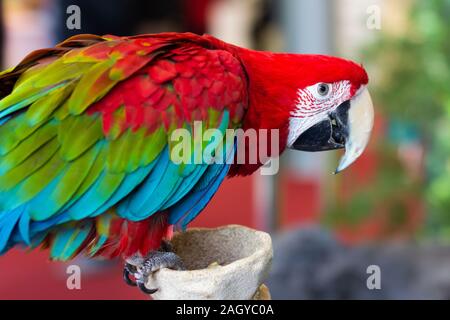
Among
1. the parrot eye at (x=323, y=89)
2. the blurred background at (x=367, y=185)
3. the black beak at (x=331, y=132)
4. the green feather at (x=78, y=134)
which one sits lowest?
the blurred background at (x=367, y=185)

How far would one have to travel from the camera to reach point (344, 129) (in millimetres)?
596

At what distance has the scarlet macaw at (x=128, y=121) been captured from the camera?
50 cm

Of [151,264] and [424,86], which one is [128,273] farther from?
[424,86]

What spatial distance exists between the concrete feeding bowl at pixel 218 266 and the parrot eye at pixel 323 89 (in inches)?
5.9

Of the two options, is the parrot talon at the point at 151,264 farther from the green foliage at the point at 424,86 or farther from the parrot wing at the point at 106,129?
the green foliage at the point at 424,86

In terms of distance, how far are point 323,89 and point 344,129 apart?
2.2 inches

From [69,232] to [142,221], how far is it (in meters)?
0.07

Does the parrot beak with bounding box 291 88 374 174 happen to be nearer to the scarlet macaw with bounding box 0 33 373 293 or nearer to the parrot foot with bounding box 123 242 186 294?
the scarlet macaw with bounding box 0 33 373 293

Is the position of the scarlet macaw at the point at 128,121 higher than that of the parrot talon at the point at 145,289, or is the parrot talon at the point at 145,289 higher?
the scarlet macaw at the point at 128,121

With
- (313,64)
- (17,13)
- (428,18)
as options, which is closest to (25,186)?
(313,64)

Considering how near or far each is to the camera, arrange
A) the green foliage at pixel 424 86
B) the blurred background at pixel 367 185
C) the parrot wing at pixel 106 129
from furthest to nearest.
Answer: the green foliage at pixel 424 86
the blurred background at pixel 367 185
the parrot wing at pixel 106 129

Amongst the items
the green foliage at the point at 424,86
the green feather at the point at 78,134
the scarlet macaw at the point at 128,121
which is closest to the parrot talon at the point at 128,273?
the scarlet macaw at the point at 128,121

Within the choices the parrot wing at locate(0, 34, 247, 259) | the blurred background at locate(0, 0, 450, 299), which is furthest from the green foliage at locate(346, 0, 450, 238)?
the parrot wing at locate(0, 34, 247, 259)

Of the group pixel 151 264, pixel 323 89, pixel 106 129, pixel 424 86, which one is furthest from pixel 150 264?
pixel 424 86
